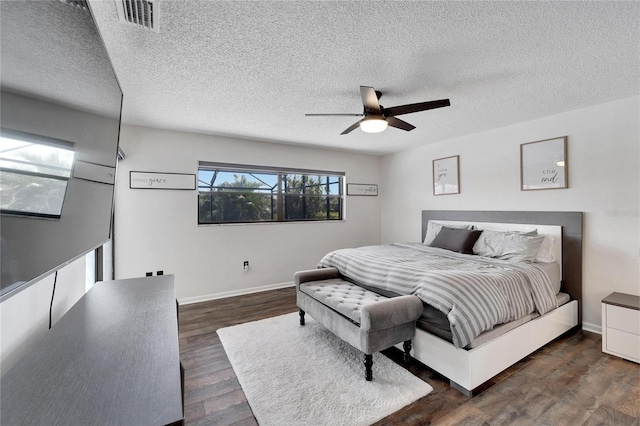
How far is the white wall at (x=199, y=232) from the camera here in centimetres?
360

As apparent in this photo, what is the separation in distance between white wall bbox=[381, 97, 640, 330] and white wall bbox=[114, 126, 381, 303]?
2596mm

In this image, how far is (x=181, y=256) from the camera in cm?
388

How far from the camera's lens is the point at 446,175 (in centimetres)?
445

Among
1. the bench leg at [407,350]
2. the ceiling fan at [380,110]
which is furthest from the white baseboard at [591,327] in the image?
the ceiling fan at [380,110]

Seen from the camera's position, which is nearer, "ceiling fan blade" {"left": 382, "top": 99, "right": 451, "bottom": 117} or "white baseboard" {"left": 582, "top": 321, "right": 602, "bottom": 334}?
"ceiling fan blade" {"left": 382, "top": 99, "right": 451, "bottom": 117}

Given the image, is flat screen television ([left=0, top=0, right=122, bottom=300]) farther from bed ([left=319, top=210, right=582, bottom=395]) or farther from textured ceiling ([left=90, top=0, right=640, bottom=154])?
bed ([left=319, top=210, right=582, bottom=395])

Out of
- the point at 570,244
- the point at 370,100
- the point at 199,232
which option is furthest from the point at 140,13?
the point at 570,244

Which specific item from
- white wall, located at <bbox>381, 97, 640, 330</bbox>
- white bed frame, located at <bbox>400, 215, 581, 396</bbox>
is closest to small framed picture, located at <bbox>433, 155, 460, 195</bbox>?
white wall, located at <bbox>381, 97, 640, 330</bbox>

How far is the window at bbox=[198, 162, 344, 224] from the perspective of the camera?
4211 millimetres

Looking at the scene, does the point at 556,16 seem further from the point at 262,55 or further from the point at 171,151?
the point at 171,151

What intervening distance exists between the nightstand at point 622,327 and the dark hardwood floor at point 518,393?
9cm

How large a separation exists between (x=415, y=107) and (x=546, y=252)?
2289 millimetres

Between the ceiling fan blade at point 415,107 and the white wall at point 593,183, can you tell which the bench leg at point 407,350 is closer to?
the ceiling fan blade at point 415,107

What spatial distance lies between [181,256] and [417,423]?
3.43m
